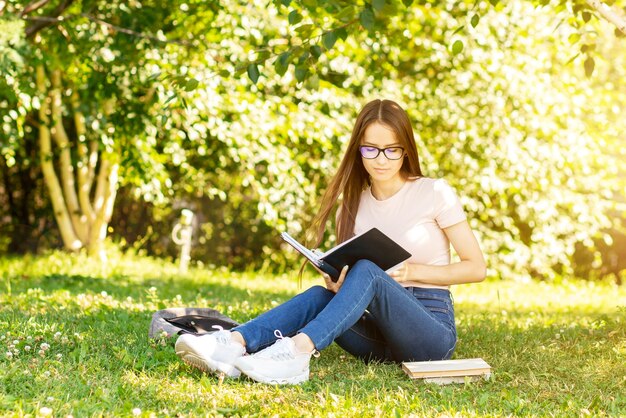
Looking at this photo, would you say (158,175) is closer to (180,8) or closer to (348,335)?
(180,8)

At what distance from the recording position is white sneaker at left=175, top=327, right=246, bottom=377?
3.07m

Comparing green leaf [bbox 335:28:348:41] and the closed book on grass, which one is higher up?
green leaf [bbox 335:28:348:41]

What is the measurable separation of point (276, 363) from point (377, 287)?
53 centimetres

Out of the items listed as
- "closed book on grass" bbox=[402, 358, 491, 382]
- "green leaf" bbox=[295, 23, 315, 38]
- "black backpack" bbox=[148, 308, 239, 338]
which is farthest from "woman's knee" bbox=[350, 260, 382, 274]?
"green leaf" bbox=[295, 23, 315, 38]

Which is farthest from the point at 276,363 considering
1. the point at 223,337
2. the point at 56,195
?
the point at 56,195

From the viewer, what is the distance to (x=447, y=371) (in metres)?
3.23

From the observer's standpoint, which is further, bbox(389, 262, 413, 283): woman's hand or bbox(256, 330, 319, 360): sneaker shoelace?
bbox(389, 262, 413, 283): woman's hand

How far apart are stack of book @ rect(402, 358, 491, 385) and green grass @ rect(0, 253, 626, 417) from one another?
0.13ft

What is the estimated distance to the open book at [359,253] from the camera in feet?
10.6

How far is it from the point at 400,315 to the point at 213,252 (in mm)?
6415

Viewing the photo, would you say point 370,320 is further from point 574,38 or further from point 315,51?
point 574,38

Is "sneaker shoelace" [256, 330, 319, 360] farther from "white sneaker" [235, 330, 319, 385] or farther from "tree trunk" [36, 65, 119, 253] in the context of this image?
"tree trunk" [36, 65, 119, 253]

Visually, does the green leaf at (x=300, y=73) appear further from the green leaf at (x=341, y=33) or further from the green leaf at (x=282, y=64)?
the green leaf at (x=341, y=33)

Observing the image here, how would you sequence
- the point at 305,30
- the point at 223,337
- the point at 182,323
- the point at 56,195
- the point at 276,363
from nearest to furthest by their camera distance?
the point at 276,363 < the point at 223,337 < the point at 182,323 < the point at 305,30 < the point at 56,195
